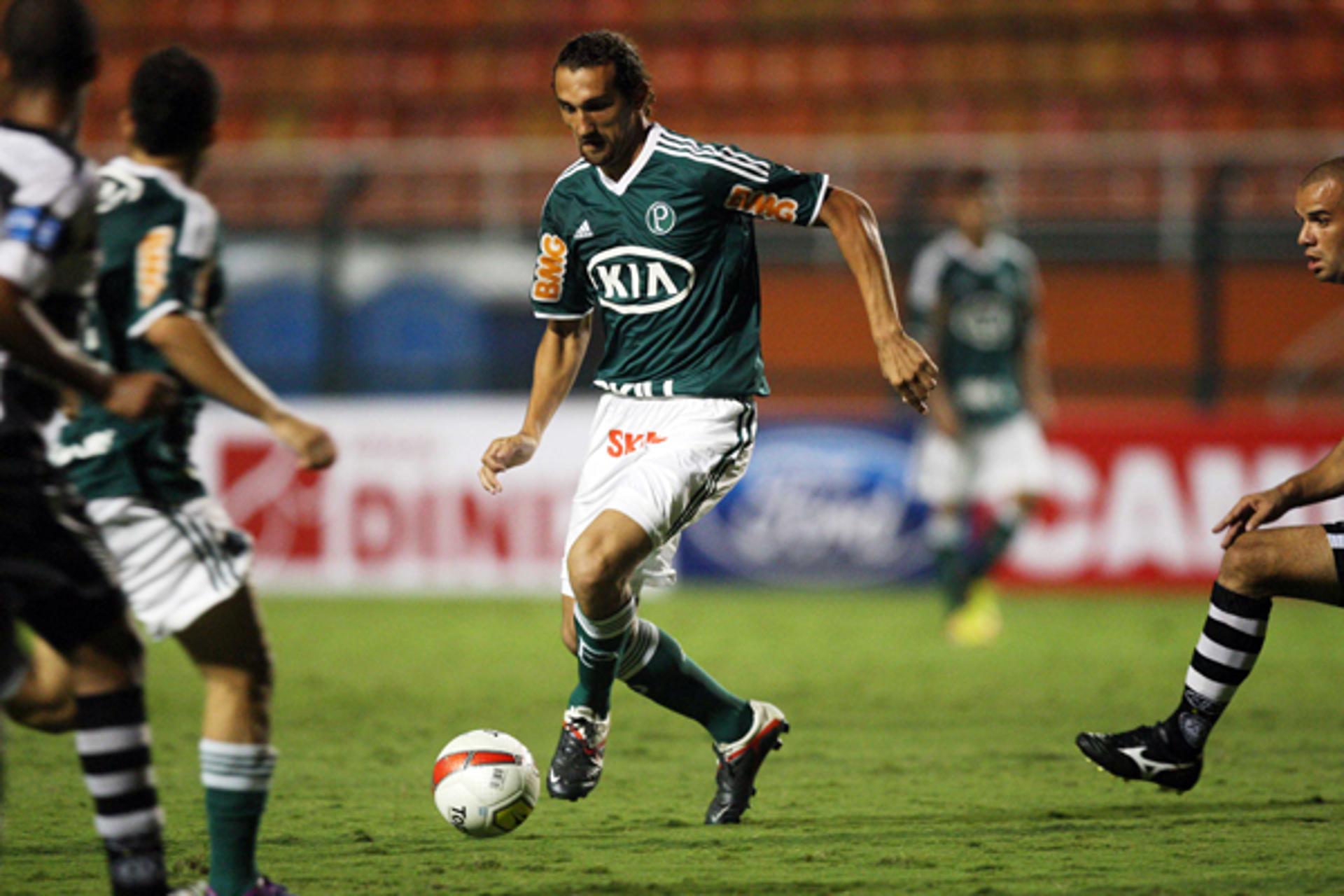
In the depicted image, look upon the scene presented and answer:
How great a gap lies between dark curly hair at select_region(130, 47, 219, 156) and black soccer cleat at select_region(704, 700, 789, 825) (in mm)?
2384

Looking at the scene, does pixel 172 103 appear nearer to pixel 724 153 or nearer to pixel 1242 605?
pixel 724 153

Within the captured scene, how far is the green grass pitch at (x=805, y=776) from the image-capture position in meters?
4.32

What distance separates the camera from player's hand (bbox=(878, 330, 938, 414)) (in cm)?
445

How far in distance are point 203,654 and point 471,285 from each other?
936 cm

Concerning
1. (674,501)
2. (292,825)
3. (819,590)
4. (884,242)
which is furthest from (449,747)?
(884,242)

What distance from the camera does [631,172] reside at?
517 cm

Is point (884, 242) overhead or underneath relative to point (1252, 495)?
overhead

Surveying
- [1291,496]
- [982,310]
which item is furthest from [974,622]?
[1291,496]

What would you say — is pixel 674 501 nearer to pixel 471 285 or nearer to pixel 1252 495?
pixel 1252 495

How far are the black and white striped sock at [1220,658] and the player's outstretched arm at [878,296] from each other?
1106mm

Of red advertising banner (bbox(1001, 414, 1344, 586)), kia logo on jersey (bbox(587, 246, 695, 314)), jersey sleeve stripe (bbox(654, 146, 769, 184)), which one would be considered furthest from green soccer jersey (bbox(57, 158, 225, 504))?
red advertising banner (bbox(1001, 414, 1344, 586))

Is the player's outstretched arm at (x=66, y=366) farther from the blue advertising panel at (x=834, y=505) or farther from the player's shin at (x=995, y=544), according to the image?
the blue advertising panel at (x=834, y=505)

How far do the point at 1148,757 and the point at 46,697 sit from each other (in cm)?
302

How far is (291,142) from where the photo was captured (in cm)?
1670
